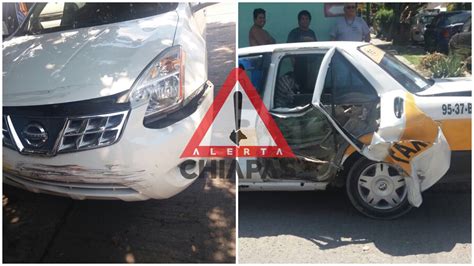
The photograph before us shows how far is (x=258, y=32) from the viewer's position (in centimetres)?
420

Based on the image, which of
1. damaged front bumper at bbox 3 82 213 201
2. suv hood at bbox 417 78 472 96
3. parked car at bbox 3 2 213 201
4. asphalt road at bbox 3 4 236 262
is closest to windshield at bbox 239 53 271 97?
asphalt road at bbox 3 4 236 262

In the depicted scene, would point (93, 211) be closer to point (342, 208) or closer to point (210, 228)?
point (210, 228)

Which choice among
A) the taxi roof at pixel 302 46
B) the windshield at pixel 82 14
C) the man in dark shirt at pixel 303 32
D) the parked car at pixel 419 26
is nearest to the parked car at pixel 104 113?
the windshield at pixel 82 14

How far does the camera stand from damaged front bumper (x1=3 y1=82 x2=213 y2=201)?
2.67m

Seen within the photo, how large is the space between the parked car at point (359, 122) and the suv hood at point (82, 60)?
839 mm

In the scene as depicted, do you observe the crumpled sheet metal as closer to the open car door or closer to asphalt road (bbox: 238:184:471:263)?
the open car door

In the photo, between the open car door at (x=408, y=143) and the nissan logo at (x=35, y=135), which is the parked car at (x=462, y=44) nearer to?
the open car door at (x=408, y=143)

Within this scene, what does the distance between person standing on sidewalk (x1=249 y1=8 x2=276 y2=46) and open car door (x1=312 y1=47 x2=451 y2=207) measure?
1013mm

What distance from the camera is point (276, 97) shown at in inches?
138

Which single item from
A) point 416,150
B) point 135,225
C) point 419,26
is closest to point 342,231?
point 416,150

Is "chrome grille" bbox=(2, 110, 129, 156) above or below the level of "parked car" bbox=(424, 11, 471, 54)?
above

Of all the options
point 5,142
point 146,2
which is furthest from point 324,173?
point 5,142

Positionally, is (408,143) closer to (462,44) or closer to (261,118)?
(261,118)

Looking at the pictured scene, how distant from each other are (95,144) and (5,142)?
0.62 meters
